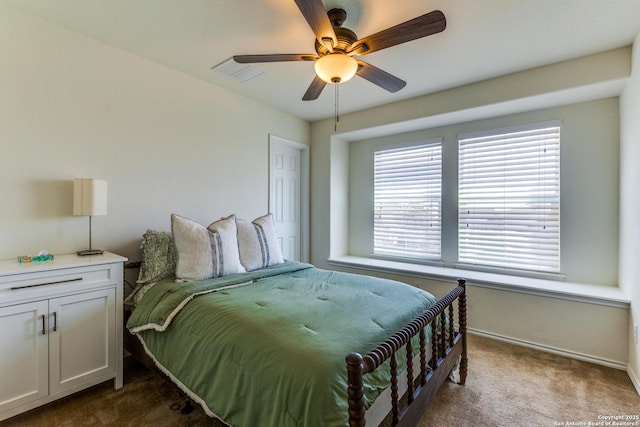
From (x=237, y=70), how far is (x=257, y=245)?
1.62 meters

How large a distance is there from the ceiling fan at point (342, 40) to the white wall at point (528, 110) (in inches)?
58.4

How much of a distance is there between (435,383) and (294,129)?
3.37 m

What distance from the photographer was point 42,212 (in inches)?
84.3

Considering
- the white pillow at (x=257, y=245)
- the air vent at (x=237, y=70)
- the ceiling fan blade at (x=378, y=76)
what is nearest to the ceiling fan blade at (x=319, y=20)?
the ceiling fan blade at (x=378, y=76)

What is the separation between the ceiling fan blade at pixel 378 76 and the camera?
1.99 metres

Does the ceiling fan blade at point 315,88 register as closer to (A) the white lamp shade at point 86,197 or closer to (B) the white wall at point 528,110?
(B) the white wall at point 528,110

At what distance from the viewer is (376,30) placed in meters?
2.15

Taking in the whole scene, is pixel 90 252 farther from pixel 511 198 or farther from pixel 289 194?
pixel 511 198

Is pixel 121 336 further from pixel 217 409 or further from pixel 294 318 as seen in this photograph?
pixel 294 318

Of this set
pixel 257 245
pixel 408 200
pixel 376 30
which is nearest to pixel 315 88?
pixel 376 30

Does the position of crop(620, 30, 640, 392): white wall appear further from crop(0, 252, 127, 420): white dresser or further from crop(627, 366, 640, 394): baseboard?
crop(0, 252, 127, 420): white dresser

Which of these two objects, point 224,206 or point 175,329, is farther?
point 224,206

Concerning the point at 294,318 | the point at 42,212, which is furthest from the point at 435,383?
the point at 42,212

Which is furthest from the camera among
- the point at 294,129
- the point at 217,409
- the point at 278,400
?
the point at 294,129
